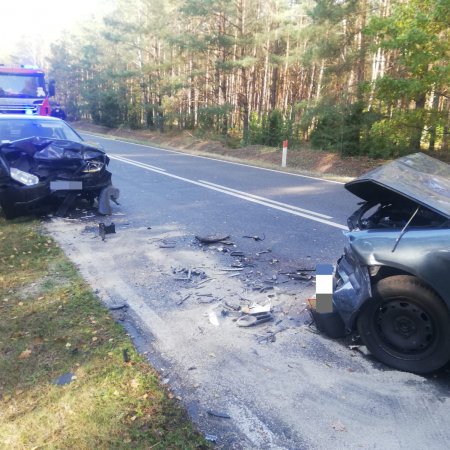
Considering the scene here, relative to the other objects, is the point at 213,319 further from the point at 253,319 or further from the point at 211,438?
the point at 211,438

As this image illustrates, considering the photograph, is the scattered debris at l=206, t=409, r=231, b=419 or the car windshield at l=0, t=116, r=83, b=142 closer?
the scattered debris at l=206, t=409, r=231, b=419

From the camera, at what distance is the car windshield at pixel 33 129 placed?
26.9 ft

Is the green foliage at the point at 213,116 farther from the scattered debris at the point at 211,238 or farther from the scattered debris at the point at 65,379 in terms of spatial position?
the scattered debris at the point at 65,379

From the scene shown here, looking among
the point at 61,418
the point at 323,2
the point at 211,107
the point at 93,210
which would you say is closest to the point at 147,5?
→ the point at 211,107

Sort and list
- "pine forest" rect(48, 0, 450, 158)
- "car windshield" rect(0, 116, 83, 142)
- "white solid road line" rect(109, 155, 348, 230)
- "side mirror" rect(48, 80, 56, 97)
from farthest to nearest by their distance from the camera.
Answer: "side mirror" rect(48, 80, 56, 97) < "pine forest" rect(48, 0, 450, 158) < "car windshield" rect(0, 116, 83, 142) < "white solid road line" rect(109, 155, 348, 230)

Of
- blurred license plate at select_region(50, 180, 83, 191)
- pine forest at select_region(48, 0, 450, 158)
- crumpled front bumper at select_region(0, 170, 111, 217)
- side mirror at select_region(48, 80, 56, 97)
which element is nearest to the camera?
crumpled front bumper at select_region(0, 170, 111, 217)

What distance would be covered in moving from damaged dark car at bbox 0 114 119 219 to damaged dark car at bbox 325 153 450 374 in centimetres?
541

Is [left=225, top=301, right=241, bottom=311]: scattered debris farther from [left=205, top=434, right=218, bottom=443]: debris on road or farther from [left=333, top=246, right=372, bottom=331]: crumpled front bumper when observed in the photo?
[left=205, top=434, right=218, bottom=443]: debris on road

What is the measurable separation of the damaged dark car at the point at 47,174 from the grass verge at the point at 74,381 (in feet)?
8.82

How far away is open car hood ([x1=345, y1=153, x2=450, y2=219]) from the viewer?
3.30m

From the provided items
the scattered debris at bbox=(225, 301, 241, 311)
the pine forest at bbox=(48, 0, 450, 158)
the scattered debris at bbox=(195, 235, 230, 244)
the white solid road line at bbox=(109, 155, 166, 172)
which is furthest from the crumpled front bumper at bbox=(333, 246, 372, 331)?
the white solid road line at bbox=(109, 155, 166, 172)

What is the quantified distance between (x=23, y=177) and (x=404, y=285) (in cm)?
624

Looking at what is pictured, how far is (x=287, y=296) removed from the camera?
4.56 meters

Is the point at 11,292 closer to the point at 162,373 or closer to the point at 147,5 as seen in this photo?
the point at 162,373
